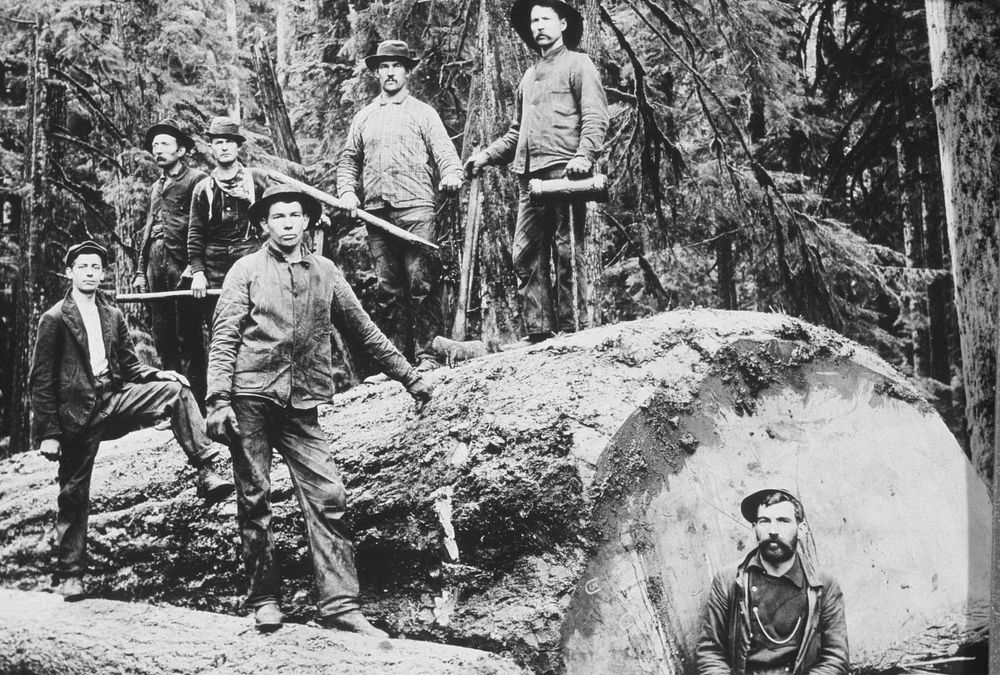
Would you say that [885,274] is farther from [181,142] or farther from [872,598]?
[181,142]

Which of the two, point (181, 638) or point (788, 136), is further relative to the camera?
point (788, 136)

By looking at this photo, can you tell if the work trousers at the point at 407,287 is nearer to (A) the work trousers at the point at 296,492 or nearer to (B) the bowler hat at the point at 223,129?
(B) the bowler hat at the point at 223,129

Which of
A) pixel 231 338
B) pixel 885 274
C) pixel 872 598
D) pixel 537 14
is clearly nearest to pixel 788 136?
pixel 885 274

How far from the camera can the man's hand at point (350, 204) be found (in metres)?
6.52

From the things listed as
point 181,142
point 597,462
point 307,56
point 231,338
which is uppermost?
point 307,56

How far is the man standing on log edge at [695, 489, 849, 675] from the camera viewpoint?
407 cm

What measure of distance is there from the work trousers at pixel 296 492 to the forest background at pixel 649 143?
3028 mm

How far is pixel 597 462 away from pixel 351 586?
136 centimetres

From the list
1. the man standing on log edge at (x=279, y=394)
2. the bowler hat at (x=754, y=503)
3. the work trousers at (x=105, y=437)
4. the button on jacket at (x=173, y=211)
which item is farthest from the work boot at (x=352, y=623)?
the button on jacket at (x=173, y=211)

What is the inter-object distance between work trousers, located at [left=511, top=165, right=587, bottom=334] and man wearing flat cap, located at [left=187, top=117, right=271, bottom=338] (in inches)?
92.1

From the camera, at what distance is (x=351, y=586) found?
457 centimetres

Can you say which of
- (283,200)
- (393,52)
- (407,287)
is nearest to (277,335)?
(283,200)

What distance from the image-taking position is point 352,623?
4430mm

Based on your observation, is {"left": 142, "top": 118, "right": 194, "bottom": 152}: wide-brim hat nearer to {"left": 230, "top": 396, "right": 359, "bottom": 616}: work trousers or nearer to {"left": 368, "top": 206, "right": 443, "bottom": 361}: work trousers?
{"left": 368, "top": 206, "right": 443, "bottom": 361}: work trousers
